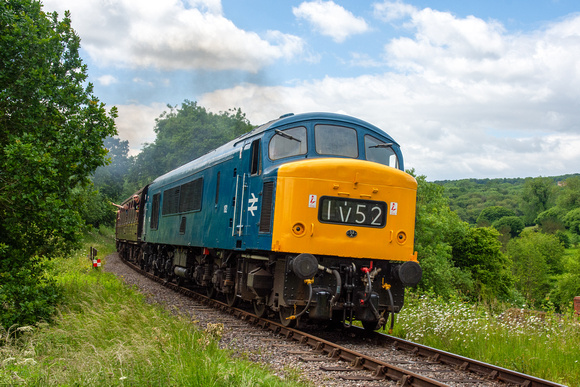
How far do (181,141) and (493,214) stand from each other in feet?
266

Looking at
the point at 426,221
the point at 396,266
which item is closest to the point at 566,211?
the point at 426,221

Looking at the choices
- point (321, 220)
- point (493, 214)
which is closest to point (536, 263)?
point (493, 214)

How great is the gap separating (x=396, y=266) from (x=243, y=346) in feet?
9.63

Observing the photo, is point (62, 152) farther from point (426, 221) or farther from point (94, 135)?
point (426, 221)

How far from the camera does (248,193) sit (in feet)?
32.5

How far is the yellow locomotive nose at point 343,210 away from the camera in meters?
8.45

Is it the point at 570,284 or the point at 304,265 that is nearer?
the point at 304,265

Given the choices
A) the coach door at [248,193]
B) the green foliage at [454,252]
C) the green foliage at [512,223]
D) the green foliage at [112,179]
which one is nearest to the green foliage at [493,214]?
the green foliage at [512,223]

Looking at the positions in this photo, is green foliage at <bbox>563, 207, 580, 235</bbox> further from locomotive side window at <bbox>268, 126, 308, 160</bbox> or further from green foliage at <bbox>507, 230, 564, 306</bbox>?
locomotive side window at <bbox>268, 126, 308, 160</bbox>

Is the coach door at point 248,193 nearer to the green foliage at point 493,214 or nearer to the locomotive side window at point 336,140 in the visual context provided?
the locomotive side window at point 336,140

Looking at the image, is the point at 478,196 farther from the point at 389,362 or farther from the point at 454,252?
the point at 389,362

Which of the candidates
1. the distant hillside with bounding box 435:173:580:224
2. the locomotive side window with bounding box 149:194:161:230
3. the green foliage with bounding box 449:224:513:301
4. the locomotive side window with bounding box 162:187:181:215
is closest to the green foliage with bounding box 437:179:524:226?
the distant hillside with bounding box 435:173:580:224

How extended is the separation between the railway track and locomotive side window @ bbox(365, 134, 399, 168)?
313cm

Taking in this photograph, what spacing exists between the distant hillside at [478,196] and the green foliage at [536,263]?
24634 millimetres
